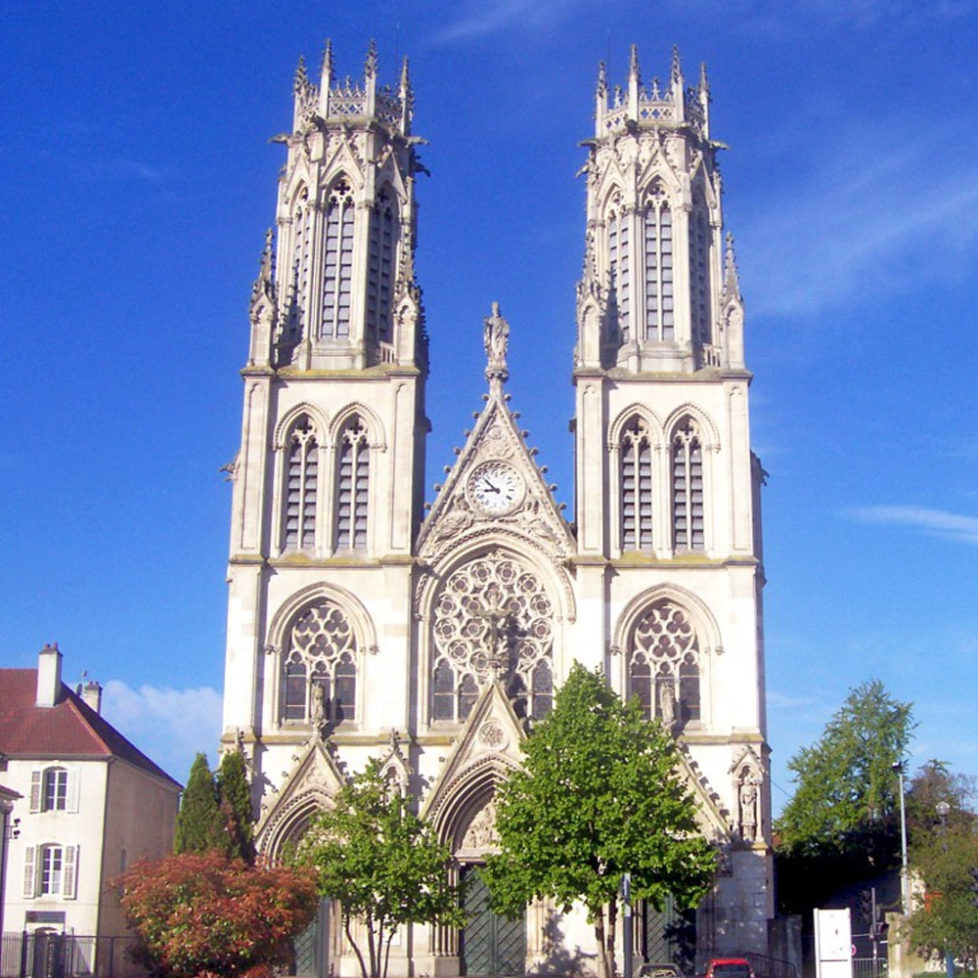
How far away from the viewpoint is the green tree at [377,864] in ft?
145

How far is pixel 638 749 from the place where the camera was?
4612 cm

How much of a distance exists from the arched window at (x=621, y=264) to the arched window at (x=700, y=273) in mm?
2360

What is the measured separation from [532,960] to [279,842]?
8.99m

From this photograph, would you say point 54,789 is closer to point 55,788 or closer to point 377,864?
point 55,788

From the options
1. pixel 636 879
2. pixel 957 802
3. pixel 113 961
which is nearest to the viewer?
pixel 636 879

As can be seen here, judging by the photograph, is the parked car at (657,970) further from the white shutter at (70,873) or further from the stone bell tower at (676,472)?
the white shutter at (70,873)

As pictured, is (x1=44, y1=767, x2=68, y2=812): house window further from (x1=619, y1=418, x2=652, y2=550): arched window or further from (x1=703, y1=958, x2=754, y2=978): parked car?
(x1=703, y1=958, x2=754, y2=978): parked car

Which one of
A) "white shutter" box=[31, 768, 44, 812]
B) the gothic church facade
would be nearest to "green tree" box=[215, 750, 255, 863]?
the gothic church facade

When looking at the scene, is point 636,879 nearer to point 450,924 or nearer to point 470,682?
point 450,924

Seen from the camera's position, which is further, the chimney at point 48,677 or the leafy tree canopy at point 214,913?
the chimney at point 48,677

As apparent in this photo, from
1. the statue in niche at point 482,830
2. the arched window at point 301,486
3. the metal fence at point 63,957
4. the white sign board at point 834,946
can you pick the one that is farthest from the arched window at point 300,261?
the white sign board at point 834,946

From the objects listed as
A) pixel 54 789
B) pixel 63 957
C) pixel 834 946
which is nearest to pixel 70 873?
pixel 54 789

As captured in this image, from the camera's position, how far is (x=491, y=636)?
2037 inches

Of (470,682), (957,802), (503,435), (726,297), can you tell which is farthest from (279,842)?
(957,802)
